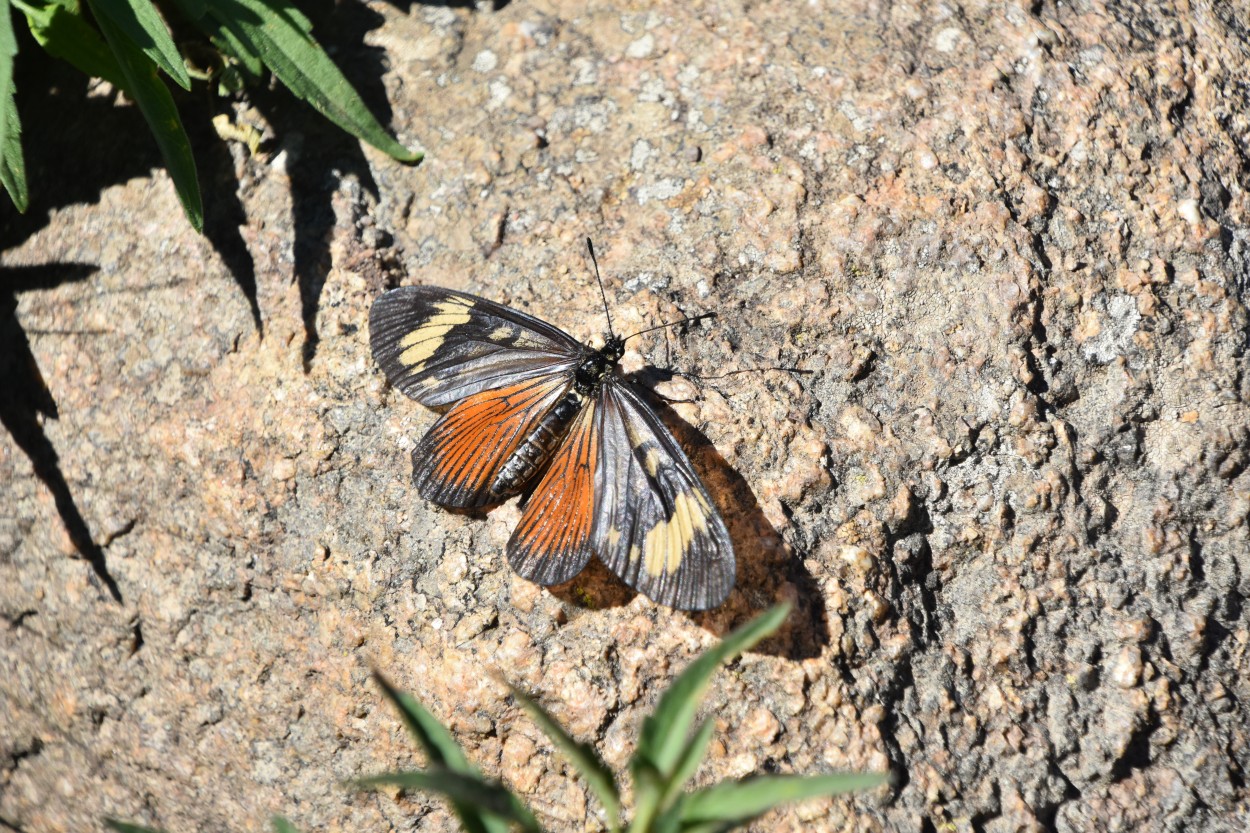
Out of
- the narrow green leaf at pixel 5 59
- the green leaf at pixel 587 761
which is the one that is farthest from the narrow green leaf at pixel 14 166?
the green leaf at pixel 587 761

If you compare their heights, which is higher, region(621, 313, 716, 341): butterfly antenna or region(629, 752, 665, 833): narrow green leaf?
region(621, 313, 716, 341): butterfly antenna

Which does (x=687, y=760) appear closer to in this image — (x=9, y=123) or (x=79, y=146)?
(x=9, y=123)

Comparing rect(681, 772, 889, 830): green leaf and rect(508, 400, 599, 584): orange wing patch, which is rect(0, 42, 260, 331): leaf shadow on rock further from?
rect(681, 772, 889, 830): green leaf

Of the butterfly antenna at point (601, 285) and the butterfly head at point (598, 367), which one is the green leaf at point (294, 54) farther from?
the butterfly head at point (598, 367)

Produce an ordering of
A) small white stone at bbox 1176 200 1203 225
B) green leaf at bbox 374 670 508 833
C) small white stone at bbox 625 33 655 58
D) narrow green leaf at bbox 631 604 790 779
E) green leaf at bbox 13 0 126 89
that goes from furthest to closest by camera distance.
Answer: small white stone at bbox 625 33 655 58 → small white stone at bbox 1176 200 1203 225 → green leaf at bbox 13 0 126 89 → green leaf at bbox 374 670 508 833 → narrow green leaf at bbox 631 604 790 779

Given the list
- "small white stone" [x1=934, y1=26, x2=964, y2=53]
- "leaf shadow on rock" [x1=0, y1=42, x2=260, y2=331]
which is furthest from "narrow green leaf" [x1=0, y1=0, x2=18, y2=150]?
"small white stone" [x1=934, y1=26, x2=964, y2=53]

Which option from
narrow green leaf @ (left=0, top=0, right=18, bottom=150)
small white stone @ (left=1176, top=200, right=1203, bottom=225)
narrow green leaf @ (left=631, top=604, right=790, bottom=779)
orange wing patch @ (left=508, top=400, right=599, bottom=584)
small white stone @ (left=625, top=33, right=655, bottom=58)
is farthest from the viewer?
small white stone @ (left=625, top=33, right=655, bottom=58)

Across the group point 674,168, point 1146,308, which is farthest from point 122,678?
point 1146,308

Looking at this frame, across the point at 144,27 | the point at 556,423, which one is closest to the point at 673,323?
the point at 556,423
